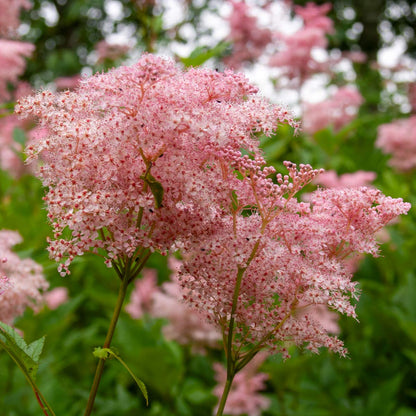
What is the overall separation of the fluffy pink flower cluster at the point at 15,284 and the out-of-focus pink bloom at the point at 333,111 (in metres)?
3.45

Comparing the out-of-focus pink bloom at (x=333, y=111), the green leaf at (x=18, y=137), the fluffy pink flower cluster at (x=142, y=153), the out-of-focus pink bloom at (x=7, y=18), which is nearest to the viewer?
the fluffy pink flower cluster at (x=142, y=153)

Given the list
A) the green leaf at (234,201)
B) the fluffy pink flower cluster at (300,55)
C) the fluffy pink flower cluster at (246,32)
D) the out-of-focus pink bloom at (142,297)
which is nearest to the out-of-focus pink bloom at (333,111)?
the fluffy pink flower cluster at (300,55)

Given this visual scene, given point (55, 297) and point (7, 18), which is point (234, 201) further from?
point (7, 18)

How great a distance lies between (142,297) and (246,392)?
40.4 inches

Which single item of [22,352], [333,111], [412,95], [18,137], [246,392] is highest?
[412,95]

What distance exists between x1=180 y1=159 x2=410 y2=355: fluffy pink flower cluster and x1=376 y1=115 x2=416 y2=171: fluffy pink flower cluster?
3.51 m

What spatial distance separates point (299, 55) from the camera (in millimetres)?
4051

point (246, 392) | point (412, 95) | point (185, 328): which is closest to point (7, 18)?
point (185, 328)

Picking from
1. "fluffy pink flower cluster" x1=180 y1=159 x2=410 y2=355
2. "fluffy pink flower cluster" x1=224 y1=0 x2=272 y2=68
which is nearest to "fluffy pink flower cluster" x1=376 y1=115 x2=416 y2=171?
"fluffy pink flower cluster" x1=224 y1=0 x2=272 y2=68

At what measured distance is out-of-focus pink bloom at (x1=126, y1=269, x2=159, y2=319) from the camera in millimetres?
3006

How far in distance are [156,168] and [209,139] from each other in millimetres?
105

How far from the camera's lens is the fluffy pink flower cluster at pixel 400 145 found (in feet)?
13.8

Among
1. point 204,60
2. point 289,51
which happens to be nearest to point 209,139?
point 204,60

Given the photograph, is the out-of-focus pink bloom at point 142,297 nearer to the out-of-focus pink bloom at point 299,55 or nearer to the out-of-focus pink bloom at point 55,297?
the out-of-focus pink bloom at point 55,297
